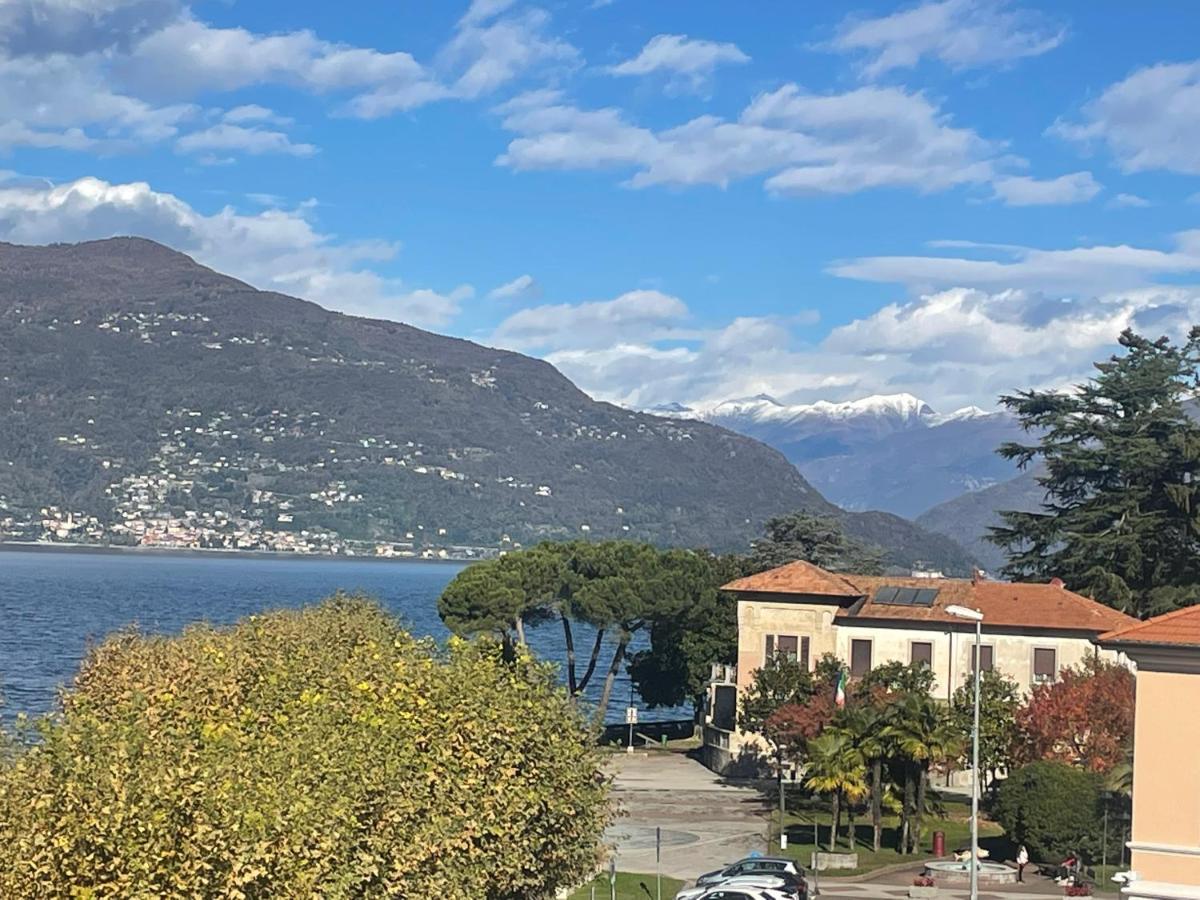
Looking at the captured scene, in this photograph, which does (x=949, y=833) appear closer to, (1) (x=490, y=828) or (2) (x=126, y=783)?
(1) (x=490, y=828)

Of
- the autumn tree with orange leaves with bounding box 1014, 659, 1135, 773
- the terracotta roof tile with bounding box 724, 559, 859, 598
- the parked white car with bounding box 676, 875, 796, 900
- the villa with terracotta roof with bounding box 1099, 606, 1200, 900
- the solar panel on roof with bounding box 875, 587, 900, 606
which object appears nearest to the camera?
the villa with terracotta roof with bounding box 1099, 606, 1200, 900

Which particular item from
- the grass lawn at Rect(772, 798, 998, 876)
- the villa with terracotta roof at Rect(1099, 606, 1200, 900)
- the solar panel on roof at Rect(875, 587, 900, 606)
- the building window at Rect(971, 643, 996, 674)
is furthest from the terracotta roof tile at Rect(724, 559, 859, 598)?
the villa with terracotta roof at Rect(1099, 606, 1200, 900)

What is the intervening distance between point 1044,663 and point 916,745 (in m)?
17.6

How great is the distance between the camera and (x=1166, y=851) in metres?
24.5

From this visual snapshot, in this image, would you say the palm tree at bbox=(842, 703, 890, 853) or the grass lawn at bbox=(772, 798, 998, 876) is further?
the palm tree at bbox=(842, 703, 890, 853)

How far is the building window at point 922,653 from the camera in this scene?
65.1m

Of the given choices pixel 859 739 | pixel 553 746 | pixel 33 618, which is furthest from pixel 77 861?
pixel 33 618

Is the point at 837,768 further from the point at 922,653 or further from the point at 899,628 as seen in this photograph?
the point at 899,628

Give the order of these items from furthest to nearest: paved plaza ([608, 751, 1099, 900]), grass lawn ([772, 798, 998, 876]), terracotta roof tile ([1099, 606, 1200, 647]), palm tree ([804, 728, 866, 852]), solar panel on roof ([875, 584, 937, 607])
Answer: solar panel on roof ([875, 584, 937, 607])
palm tree ([804, 728, 866, 852])
grass lawn ([772, 798, 998, 876])
paved plaza ([608, 751, 1099, 900])
terracotta roof tile ([1099, 606, 1200, 647])

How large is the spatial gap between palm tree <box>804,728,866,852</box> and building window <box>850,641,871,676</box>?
16.4 metres

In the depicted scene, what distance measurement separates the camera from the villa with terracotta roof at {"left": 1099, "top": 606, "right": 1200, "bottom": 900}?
2438cm

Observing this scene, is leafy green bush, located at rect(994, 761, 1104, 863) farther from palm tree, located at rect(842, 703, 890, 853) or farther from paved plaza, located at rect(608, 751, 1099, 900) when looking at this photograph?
palm tree, located at rect(842, 703, 890, 853)

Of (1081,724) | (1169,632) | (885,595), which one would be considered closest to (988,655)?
(885,595)

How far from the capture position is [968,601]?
66.1 metres
